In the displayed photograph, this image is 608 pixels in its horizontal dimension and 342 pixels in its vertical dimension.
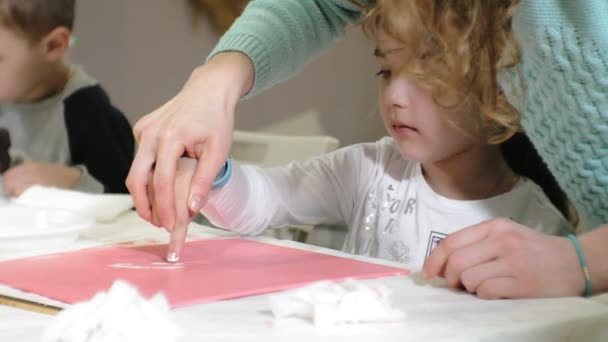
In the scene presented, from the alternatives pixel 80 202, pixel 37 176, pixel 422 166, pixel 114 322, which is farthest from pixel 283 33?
pixel 37 176

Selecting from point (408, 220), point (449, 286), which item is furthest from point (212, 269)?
point (408, 220)

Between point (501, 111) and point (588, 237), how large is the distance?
29 cm

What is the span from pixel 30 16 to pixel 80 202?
29.8 inches

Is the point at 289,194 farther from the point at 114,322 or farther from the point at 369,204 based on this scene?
the point at 114,322

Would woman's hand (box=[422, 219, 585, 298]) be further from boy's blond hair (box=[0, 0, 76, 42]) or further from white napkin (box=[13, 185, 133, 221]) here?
boy's blond hair (box=[0, 0, 76, 42])

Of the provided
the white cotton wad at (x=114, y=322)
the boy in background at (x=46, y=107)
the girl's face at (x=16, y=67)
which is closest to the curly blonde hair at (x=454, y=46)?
the white cotton wad at (x=114, y=322)

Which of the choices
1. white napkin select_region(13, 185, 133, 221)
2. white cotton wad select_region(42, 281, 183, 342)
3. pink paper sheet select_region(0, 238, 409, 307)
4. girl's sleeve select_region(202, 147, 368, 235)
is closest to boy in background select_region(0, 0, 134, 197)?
white napkin select_region(13, 185, 133, 221)

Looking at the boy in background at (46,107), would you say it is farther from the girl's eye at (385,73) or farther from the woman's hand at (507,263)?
the woman's hand at (507,263)

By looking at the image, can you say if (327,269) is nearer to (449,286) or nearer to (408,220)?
(449,286)

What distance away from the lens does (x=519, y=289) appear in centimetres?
58

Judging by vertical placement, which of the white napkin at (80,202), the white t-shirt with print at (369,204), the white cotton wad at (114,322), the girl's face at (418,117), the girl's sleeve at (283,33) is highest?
the girl's sleeve at (283,33)

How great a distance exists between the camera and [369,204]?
3.61 ft

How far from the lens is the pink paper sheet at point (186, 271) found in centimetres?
57

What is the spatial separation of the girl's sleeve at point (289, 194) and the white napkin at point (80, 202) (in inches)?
8.2
